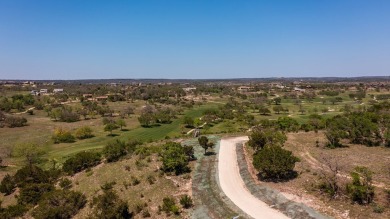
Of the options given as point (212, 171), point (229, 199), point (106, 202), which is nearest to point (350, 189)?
point (229, 199)

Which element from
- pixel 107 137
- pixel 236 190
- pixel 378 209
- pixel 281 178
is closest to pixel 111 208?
pixel 236 190

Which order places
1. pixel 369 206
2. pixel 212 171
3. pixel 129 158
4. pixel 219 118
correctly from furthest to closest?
pixel 219 118
pixel 129 158
pixel 212 171
pixel 369 206

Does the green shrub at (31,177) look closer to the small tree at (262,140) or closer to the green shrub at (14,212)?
the green shrub at (14,212)

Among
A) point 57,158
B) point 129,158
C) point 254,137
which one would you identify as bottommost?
point 57,158

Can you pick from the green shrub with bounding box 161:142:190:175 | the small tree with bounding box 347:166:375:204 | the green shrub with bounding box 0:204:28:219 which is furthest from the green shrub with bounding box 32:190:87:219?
the small tree with bounding box 347:166:375:204

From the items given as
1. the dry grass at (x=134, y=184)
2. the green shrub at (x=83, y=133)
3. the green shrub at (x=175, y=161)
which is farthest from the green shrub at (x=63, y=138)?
the green shrub at (x=175, y=161)

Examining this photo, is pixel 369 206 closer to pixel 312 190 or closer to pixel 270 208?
pixel 312 190

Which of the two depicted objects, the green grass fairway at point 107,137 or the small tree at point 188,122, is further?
the small tree at point 188,122
